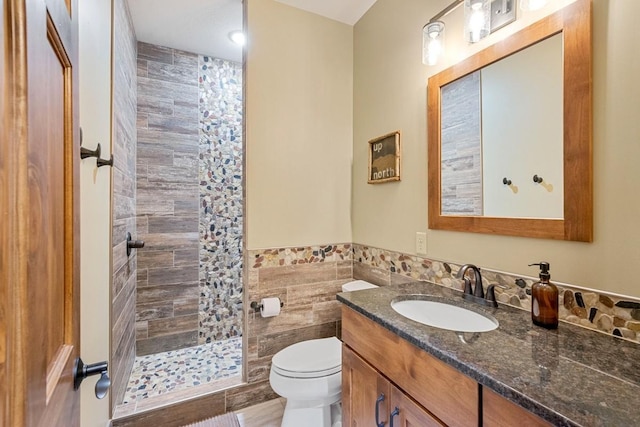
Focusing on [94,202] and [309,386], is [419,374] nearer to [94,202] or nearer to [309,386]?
[309,386]

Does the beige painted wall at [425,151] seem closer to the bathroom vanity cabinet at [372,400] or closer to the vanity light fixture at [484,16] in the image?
the vanity light fixture at [484,16]

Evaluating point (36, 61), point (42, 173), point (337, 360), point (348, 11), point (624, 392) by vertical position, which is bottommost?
point (337, 360)

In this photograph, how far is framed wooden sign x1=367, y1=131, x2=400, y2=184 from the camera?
178 cm

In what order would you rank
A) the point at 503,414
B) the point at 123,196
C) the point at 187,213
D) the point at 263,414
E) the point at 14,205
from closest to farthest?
the point at 14,205
the point at 503,414
the point at 263,414
the point at 123,196
the point at 187,213

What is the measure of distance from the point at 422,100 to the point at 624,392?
1415 millimetres

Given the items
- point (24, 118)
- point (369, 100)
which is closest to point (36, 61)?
point (24, 118)

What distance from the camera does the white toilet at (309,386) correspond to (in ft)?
4.90

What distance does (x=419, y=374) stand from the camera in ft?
3.00

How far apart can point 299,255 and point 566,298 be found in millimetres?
1451

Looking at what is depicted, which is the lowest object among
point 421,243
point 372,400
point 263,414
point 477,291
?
point 263,414

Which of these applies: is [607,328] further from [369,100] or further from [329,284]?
[369,100]

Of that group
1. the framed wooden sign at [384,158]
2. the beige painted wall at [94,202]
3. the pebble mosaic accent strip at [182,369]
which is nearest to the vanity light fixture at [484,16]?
the framed wooden sign at [384,158]

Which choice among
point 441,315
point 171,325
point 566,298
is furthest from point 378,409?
point 171,325

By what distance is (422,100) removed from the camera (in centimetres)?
161
